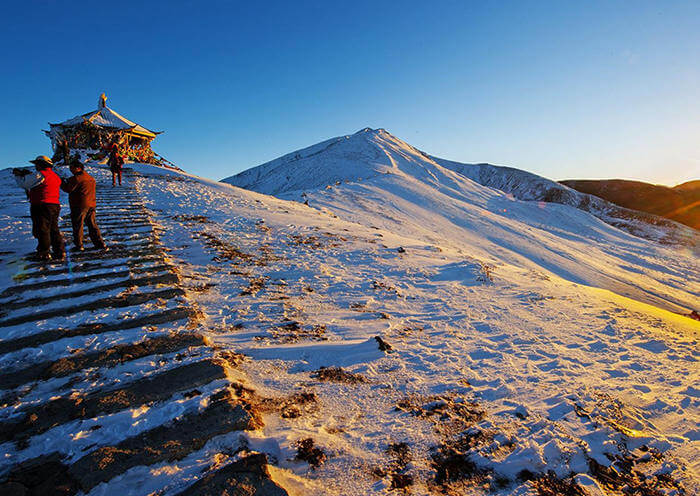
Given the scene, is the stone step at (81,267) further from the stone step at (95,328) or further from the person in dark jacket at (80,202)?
the stone step at (95,328)

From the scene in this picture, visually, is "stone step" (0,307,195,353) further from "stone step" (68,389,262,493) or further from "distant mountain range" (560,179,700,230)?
"distant mountain range" (560,179,700,230)

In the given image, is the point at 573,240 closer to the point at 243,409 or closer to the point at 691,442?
the point at 691,442

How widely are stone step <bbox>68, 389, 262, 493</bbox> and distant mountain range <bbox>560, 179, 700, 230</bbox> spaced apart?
304 feet

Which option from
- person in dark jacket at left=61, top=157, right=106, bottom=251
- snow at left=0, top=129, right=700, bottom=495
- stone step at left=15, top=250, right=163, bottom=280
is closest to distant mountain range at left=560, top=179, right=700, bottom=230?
snow at left=0, top=129, right=700, bottom=495

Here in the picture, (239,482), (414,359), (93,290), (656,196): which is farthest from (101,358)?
(656,196)

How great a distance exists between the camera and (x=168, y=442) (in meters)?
2.36

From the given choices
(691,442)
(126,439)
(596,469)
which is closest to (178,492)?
(126,439)

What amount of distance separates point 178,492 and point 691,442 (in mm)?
5271

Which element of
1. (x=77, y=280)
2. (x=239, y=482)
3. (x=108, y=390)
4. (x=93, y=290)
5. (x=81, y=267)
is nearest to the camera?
(x=239, y=482)

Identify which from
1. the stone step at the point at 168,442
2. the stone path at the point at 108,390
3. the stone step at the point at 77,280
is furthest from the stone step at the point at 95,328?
the stone step at the point at 168,442

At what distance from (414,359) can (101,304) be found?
190 inches

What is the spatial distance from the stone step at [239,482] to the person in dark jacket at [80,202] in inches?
280

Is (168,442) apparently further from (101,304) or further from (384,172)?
(384,172)

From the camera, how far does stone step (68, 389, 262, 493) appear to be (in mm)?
2057
